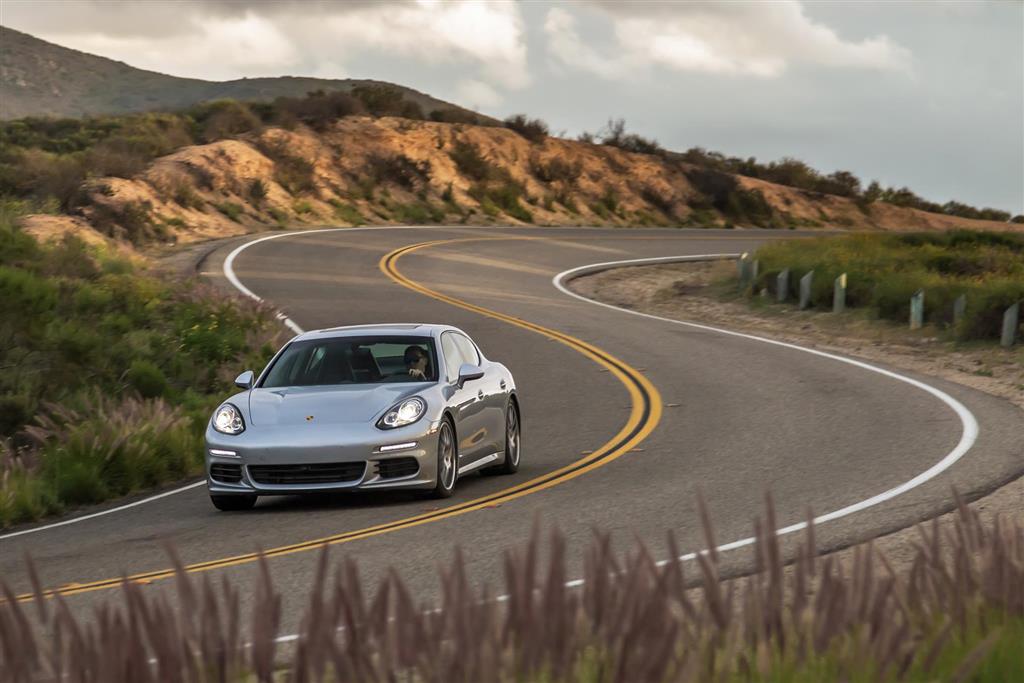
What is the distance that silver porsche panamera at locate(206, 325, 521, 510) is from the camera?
12375 millimetres

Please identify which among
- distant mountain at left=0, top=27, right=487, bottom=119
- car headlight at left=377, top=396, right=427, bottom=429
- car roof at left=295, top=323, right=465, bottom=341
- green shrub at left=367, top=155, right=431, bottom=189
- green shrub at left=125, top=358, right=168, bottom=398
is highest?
distant mountain at left=0, top=27, right=487, bottom=119

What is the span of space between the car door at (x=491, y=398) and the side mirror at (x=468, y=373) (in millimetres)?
286

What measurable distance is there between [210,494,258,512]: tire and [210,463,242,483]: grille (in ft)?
0.67

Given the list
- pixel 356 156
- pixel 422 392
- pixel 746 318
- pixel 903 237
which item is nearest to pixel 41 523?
pixel 422 392

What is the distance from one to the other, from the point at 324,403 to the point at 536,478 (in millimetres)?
2277

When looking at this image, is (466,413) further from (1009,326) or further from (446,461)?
(1009,326)

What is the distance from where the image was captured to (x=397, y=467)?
41.1 ft

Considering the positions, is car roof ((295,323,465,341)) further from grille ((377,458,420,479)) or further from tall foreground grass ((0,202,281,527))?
tall foreground grass ((0,202,281,527))

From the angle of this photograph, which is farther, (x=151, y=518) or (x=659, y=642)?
(x=151, y=518)

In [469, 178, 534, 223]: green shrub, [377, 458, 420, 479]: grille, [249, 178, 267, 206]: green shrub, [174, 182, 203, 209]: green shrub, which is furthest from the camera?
[469, 178, 534, 223]: green shrub

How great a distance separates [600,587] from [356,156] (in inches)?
2218

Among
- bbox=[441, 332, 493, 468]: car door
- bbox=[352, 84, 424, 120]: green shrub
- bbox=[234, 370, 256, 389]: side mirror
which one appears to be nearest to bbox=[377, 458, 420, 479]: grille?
bbox=[441, 332, 493, 468]: car door

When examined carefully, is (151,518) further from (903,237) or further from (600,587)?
(903,237)

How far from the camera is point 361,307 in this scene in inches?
1172
